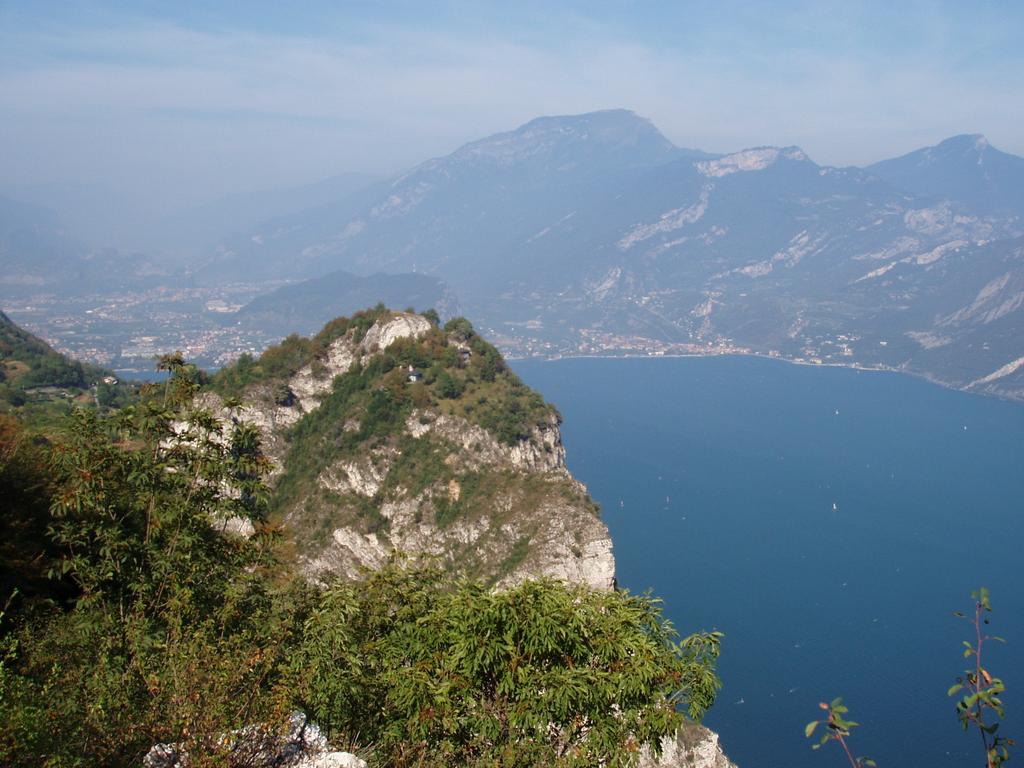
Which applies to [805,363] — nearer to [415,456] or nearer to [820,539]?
[820,539]

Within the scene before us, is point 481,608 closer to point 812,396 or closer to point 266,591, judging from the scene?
point 266,591

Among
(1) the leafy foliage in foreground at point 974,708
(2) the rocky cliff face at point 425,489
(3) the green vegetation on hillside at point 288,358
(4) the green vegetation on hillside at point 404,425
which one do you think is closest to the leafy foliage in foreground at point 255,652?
(1) the leafy foliage in foreground at point 974,708

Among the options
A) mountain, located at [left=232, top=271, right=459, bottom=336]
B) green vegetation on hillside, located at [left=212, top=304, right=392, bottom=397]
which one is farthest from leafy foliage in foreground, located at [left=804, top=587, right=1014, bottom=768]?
mountain, located at [left=232, top=271, right=459, bottom=336]

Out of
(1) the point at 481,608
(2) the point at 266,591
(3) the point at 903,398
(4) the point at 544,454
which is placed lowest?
(3) the point at 903,398

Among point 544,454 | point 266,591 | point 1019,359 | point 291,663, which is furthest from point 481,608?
point 1019,359

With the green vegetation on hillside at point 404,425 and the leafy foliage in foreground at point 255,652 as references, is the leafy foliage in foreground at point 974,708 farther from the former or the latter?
the green vegetation on hillside at point 404,425
